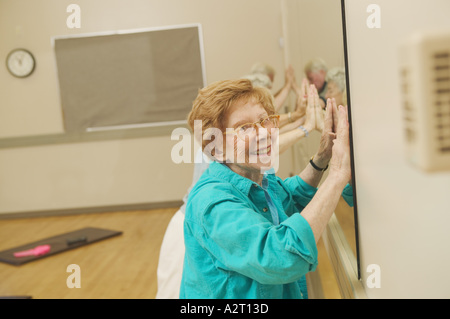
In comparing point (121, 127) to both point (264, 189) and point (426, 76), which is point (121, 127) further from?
point (426, 76)

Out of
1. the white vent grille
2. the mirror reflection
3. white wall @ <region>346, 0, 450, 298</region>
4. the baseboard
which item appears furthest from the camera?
the baseboard

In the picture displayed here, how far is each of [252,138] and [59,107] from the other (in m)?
2.40

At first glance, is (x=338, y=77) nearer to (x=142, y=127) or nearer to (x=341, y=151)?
(x=341, y=151)

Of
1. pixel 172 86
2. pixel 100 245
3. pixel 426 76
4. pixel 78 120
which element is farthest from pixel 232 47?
pixel 426 76

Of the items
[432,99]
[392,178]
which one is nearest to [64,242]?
[392,178]

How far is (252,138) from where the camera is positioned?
632mm

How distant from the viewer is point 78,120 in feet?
8.39

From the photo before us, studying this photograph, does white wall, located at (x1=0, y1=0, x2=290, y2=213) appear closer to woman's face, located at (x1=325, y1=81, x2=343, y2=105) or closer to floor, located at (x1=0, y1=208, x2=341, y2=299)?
floor, located at (x1=0, y1=208, x2=341, y2=299)

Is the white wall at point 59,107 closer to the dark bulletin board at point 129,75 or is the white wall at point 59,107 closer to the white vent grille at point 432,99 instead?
the dark bulletin board at point 129,75

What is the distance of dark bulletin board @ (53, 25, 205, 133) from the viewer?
6.79 ft

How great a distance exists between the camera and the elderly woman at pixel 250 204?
554mm

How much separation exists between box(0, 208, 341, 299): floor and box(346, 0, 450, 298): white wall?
1758mm

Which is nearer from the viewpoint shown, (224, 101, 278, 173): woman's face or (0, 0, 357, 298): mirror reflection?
(224, 101, 278, 173): woman's face

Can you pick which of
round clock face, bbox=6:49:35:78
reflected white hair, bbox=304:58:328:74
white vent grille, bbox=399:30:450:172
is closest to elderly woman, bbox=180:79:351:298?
reflected white hair, bbox=304:58:328:74
